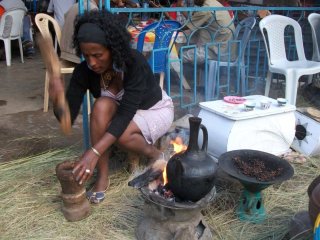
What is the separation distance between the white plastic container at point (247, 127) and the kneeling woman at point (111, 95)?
403 millimetres

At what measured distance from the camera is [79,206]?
264cm

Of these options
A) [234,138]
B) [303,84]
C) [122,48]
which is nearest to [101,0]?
[122,48]

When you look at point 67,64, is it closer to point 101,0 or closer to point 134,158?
point 101,0

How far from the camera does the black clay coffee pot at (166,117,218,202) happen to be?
222 centimetres

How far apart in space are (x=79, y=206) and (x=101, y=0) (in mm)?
1688

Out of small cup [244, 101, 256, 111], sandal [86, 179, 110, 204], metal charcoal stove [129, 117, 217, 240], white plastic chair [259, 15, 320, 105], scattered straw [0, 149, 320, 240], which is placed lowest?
scattered straw [0, 149, 320, 240]

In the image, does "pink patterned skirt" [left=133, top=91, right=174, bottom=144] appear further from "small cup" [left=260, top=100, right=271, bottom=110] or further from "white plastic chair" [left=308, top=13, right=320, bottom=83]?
"white plastic chair" [left=308, top=13, right=320, bottom=83]

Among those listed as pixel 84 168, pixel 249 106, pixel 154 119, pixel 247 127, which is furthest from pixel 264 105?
pixel 84 168

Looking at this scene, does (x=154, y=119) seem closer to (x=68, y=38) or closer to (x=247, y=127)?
(x=247, y=127)

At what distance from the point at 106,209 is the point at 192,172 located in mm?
913

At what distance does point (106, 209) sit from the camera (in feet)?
9.26

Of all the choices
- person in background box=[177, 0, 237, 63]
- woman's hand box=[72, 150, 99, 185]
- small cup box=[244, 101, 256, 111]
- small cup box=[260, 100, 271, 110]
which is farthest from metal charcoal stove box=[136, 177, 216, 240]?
person in background box=[177, 0, 237, 63]

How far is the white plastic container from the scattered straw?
337 mm

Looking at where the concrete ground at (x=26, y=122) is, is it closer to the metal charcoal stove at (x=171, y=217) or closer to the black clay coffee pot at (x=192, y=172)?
the metal charcoal stove at (x=171, y=217)
